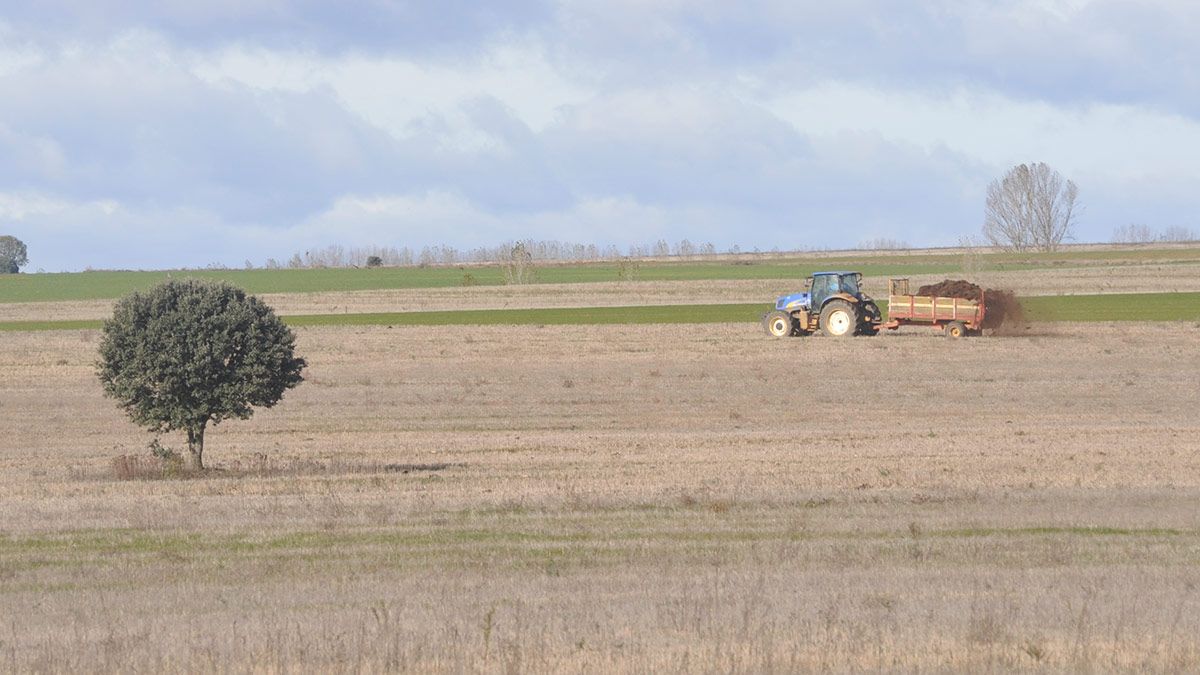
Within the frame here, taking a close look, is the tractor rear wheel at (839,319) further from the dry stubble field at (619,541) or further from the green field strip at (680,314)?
the dry stubble field at (619,541)

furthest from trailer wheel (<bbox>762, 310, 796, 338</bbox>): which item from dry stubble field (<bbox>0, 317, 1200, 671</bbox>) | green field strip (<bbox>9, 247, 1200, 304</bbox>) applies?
green field strip (<bbox>9, 247, 1200, 304</bbox>)

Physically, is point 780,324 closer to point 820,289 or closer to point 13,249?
point 820,289

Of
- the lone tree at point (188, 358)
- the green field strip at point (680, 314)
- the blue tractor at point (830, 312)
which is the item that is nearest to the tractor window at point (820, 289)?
the blue tractor at point (830, 312)

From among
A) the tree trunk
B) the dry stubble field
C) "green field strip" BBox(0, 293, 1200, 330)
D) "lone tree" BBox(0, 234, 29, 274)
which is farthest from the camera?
"lone tree" BBox(0, 234, 29, 274)

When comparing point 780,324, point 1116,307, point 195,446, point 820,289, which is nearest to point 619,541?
point 195,446

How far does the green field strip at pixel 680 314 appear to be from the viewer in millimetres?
57344

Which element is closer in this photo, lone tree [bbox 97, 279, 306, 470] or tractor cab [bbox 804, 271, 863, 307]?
lone tree [bbox 97, 279, 306, 470]

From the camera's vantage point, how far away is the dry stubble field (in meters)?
8.88

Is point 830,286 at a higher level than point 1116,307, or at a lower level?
higher

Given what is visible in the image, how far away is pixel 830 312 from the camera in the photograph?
158 feet

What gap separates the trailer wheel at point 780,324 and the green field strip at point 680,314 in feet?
17.9

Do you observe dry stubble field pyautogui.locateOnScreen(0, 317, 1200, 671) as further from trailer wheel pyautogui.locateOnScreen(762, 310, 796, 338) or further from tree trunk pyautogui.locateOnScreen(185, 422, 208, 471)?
trailer wheel pyautogui.locateOnScreen(762, 310, 796, 338)

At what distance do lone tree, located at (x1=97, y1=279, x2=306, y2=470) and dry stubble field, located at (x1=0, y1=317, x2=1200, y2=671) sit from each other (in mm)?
1120

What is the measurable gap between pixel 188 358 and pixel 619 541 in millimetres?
9789
